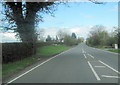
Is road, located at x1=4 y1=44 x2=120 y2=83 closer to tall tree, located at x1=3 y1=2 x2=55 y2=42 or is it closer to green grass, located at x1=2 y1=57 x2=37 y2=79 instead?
green grass, located at x1=2 y1=57 x2=37 y2=79

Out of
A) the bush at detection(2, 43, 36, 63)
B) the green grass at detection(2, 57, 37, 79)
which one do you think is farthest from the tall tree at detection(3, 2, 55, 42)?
the green grass at detection(2, 57, 37, 79)

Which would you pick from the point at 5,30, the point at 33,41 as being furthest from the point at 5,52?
the point at 33,41

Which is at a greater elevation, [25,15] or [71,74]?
[25,15]

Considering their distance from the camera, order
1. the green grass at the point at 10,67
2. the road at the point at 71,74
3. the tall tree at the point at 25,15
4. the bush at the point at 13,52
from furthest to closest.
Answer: the tall tree at the point at 25,15, the bush at the point at 13,52, the green grass at the point at 10,67, the road at the point at 71,74

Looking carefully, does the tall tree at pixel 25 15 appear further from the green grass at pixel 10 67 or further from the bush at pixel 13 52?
the green grass at pixel 10 67

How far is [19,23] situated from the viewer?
1827 centimetres

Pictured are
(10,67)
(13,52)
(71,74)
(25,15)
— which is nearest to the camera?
(71,74)

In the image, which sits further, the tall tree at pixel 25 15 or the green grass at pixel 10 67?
the tall tree at pixel 25 15

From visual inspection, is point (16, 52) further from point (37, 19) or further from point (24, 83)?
point (24, 83)

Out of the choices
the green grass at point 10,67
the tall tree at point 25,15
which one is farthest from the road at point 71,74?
the tall tree at point 25,15

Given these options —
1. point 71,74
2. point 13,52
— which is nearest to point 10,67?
point 13,52

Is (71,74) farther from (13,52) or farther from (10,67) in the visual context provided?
(13,52)

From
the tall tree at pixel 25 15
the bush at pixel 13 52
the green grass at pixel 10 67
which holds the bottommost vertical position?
the green grass at pixel 10 67

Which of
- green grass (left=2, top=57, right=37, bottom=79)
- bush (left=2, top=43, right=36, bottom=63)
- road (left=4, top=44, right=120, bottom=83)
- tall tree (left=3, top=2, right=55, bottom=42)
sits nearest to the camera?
road (left=4, top=44, right=120, bottom=83)
